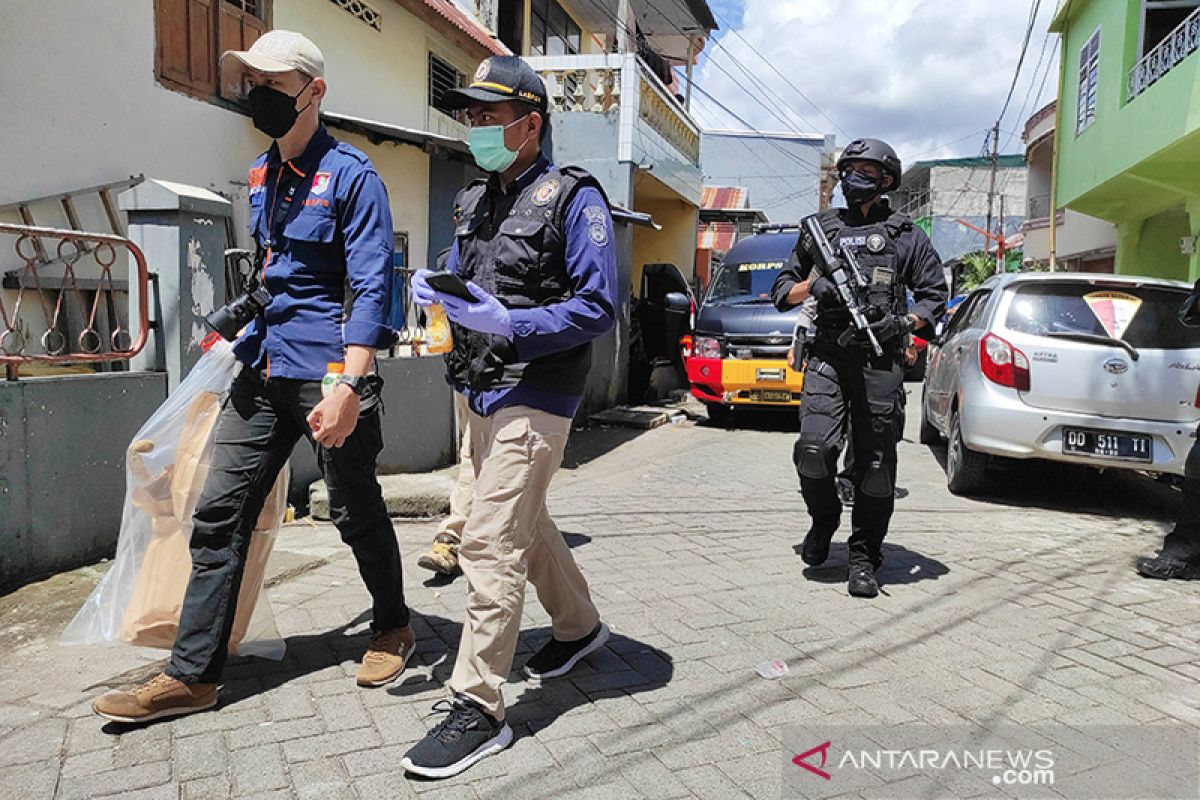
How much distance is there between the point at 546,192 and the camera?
2559 mm

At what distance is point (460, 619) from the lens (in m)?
3.59

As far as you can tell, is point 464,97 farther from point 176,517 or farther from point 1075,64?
point 1075,64

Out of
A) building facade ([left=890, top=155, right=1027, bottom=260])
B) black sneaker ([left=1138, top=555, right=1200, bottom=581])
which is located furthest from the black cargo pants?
building facade ([left=890, top=155, right=1027, bottom=260])

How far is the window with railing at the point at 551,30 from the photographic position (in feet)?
46.9

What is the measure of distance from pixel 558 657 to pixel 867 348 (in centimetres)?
195

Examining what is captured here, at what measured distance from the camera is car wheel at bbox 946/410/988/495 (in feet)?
20.6

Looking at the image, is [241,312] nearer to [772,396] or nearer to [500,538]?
[500,538]

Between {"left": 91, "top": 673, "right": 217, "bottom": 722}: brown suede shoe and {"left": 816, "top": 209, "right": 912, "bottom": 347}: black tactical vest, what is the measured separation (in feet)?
9.44

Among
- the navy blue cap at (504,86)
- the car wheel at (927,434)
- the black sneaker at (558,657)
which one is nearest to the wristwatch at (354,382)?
the navy blue cap at (504,86)

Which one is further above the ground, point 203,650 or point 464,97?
point 464,97

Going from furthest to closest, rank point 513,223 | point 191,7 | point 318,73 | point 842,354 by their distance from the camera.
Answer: point 191,7 < point 842,354 < point 318,73 < point 513,223

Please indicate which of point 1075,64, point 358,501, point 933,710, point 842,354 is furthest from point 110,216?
point 1075,64

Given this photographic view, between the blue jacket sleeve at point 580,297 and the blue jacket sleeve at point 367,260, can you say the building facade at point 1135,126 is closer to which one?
the blue jacket sleeve at point 580,297

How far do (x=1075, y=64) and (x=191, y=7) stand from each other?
48.1ft
